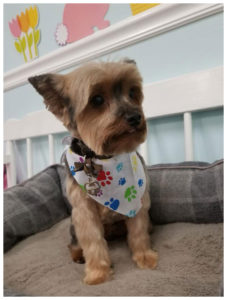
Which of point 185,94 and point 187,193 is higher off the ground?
point 185,94

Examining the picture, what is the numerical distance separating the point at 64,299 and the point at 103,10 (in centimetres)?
140

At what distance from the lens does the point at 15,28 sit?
206 centimetres

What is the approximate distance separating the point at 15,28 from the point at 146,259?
1903 millimetres

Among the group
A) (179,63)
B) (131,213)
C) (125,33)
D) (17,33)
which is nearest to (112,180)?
(131,213)

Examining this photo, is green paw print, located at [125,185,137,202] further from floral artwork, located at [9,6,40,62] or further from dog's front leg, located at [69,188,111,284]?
floral artwork, located at [9,6,40,62]

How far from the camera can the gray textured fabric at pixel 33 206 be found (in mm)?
1244

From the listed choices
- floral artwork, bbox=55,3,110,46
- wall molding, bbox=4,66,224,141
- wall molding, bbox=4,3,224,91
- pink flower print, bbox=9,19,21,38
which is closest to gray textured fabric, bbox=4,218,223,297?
wall molding, bbox=4,66,224,141

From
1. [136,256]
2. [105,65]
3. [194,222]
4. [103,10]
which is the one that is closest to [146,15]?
[103,10]

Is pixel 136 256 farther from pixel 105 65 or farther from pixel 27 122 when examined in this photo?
pixel 27 122

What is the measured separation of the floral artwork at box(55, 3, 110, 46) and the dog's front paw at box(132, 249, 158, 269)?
46.7 inches

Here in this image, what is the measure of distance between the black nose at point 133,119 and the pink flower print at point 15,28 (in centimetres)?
164

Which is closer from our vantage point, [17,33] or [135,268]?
[135,268]

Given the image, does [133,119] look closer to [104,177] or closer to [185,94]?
[104,177]

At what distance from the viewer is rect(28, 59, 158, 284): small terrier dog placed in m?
0.82
